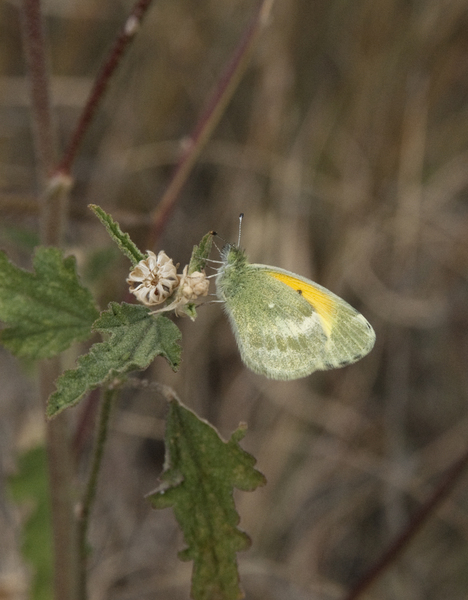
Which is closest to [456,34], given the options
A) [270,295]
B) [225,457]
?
[270,295]

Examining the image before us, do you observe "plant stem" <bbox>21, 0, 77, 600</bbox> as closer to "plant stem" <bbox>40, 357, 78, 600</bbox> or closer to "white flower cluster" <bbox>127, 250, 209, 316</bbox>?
"plant stem" <bbox>40, 357, 78, 600</bbox>

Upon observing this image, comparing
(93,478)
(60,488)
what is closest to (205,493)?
(93,478)

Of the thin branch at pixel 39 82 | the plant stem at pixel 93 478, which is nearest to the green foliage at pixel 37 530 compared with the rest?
the plant stem at pixel 93 478

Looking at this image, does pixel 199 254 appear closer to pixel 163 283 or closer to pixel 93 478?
pixel 163 283

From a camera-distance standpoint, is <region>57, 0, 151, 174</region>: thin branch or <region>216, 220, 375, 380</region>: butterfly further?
<region>216, 220, 375, 380</region>: butterfly

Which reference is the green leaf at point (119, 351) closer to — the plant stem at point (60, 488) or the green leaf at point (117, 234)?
the green leaf at point (117, 234)

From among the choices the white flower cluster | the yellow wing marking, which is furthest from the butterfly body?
the white flower cluster
